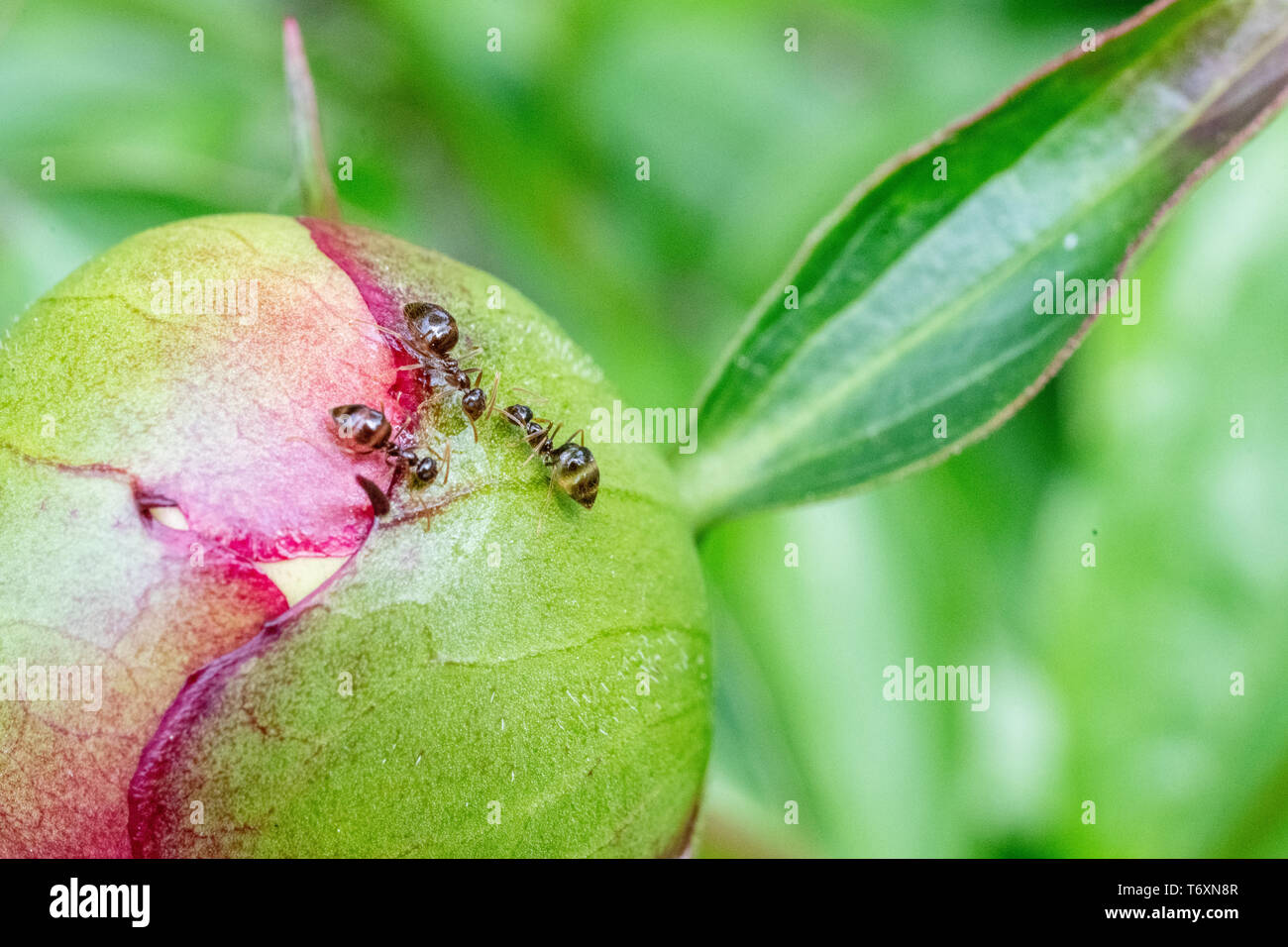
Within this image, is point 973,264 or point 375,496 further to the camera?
point 973,264

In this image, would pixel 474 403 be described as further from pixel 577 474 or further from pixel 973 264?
pixel 973 264

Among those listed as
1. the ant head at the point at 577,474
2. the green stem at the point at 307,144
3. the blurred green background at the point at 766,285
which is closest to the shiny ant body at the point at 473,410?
the ant head at the point at 577,474

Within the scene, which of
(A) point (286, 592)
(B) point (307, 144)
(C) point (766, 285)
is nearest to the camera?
(A) point (286, 592)

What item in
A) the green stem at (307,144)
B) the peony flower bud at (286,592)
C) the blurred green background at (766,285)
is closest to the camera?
the peony flower bud at (286,592)

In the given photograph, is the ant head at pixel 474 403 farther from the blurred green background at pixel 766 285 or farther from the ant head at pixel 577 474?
the blurred green background at pixel 766 285

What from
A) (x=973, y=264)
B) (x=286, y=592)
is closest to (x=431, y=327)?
(x=286, y=592)
